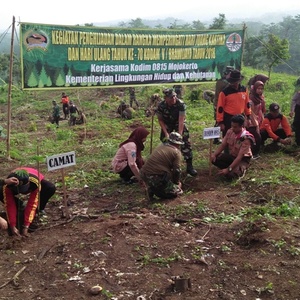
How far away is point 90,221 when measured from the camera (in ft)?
16.7

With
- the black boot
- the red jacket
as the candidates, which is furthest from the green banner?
the red jacket

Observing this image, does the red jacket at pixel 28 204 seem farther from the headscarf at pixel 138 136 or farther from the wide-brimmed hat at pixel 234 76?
the wide-brimmed hat at pixel 234 76

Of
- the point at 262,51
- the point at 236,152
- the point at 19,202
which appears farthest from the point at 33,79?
the point at 262,51

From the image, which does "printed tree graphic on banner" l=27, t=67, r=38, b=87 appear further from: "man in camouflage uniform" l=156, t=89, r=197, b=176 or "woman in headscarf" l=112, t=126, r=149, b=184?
"man in camouflage uniform" l=156, t=89, r=197, b=176

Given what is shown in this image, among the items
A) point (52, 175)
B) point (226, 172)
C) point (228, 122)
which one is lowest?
point (52, 175)

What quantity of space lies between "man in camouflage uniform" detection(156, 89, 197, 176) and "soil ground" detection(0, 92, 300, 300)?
1299mm

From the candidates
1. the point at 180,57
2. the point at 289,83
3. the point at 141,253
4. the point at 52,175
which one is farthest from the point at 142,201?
the point at 289,83

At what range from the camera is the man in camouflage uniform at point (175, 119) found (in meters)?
6.64

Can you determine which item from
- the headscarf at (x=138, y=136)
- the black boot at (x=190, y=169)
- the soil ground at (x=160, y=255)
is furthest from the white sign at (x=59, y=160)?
the black boot at (x=190, y=169)

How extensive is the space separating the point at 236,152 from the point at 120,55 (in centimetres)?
381

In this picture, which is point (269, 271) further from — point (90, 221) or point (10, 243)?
point (10, 243)

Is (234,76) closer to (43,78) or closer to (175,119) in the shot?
(175,119)

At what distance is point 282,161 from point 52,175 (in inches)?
164

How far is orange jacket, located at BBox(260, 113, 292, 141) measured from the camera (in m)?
7.78
